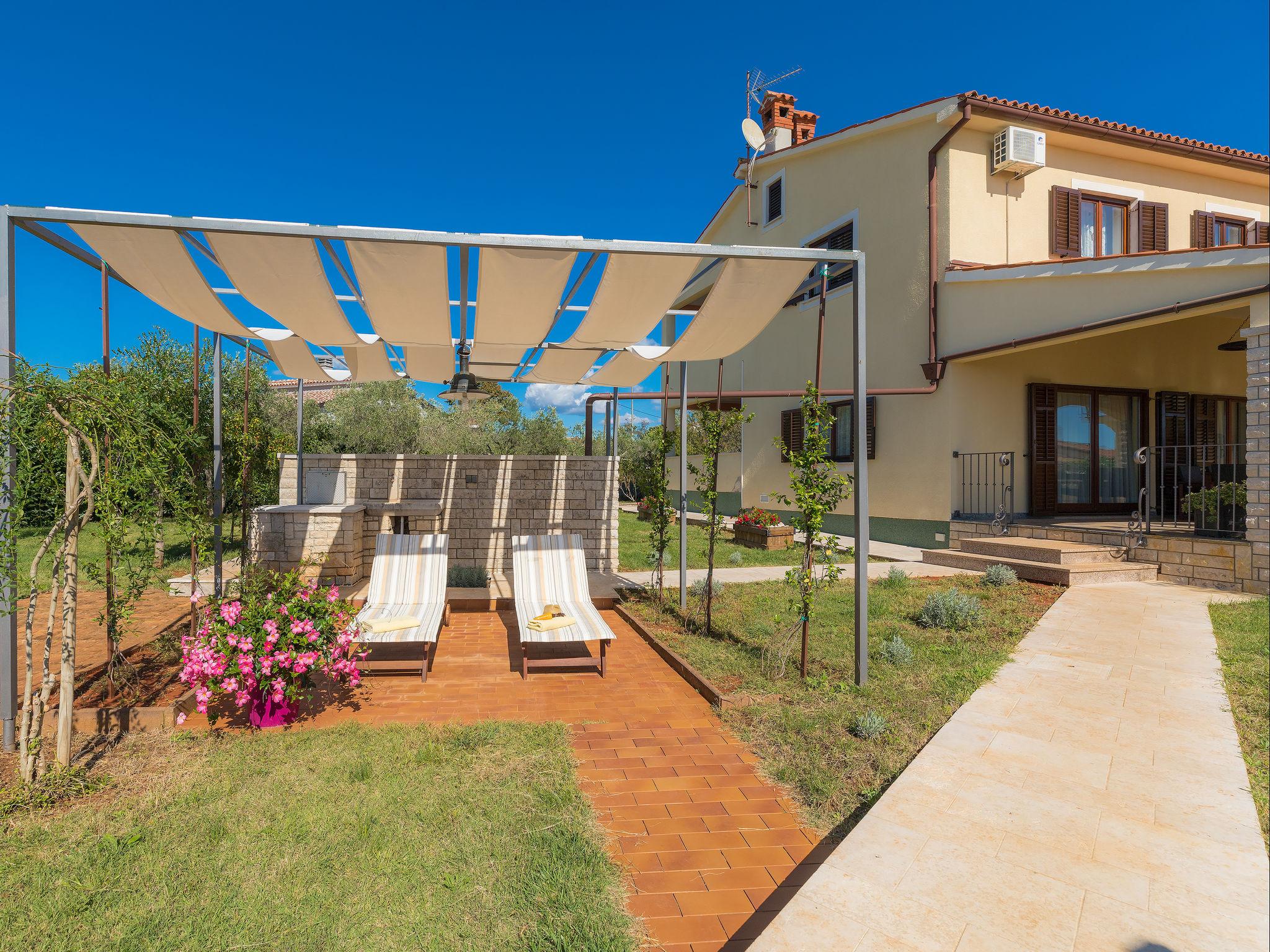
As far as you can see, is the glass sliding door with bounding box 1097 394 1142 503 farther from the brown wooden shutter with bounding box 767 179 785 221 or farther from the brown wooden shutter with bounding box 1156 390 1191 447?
the brown wooden shutter with bounding box 767 179 785 221

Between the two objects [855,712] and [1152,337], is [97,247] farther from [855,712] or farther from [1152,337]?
[1152,337]

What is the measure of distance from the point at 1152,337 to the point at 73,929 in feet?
54.2

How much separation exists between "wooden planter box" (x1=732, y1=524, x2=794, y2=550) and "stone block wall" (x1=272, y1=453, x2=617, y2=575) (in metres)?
3.78

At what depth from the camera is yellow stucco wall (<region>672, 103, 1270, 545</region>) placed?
40.7ft

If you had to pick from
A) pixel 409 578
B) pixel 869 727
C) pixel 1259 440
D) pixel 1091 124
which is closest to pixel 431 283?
pixel 409 578

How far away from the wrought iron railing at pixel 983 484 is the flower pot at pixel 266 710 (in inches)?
443

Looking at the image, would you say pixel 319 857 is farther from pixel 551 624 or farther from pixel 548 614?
pixel 548 614

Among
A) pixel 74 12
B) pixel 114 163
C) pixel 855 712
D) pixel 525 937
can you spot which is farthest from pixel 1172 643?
pixel 114 163

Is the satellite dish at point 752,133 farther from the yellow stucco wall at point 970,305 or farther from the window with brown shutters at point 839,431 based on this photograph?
the window with brown shutters at point 839,431

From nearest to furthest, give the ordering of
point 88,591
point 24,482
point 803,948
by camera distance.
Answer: point 803,948 → point 24,482 → point 88,591

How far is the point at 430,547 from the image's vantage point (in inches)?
310

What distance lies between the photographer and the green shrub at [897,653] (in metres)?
5.99

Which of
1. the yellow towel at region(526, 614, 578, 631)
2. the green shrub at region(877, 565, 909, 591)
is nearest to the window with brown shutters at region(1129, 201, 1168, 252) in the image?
the green shrub at region(877, 565, 909, 591)

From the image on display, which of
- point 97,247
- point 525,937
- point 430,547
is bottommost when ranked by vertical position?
point 525,937
